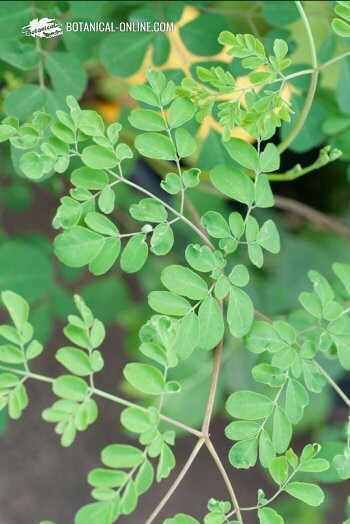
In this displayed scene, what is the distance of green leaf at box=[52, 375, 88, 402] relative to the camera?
0.43m

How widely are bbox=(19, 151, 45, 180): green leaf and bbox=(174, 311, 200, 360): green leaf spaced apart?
125 millimetres

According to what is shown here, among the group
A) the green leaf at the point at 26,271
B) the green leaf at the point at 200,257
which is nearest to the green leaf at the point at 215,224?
the green leaf at the point at 200,257

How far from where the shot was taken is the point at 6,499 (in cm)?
106

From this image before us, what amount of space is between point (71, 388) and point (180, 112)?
187mm

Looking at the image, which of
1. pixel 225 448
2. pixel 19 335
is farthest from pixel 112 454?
pixel 225 448

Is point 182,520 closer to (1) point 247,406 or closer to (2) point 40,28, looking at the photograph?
(1) point 247,406

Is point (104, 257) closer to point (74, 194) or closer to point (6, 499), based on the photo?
point (74, 194)

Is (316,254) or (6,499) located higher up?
(316,254)

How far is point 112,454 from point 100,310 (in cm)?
47

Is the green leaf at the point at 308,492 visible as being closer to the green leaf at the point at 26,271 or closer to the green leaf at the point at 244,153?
the green leaf at the point at 244,153

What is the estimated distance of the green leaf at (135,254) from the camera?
0.46 metres

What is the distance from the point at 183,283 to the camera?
17.8 inches

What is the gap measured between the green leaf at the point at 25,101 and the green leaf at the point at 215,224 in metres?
0.22

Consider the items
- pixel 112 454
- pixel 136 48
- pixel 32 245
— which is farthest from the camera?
pixel 32 245
